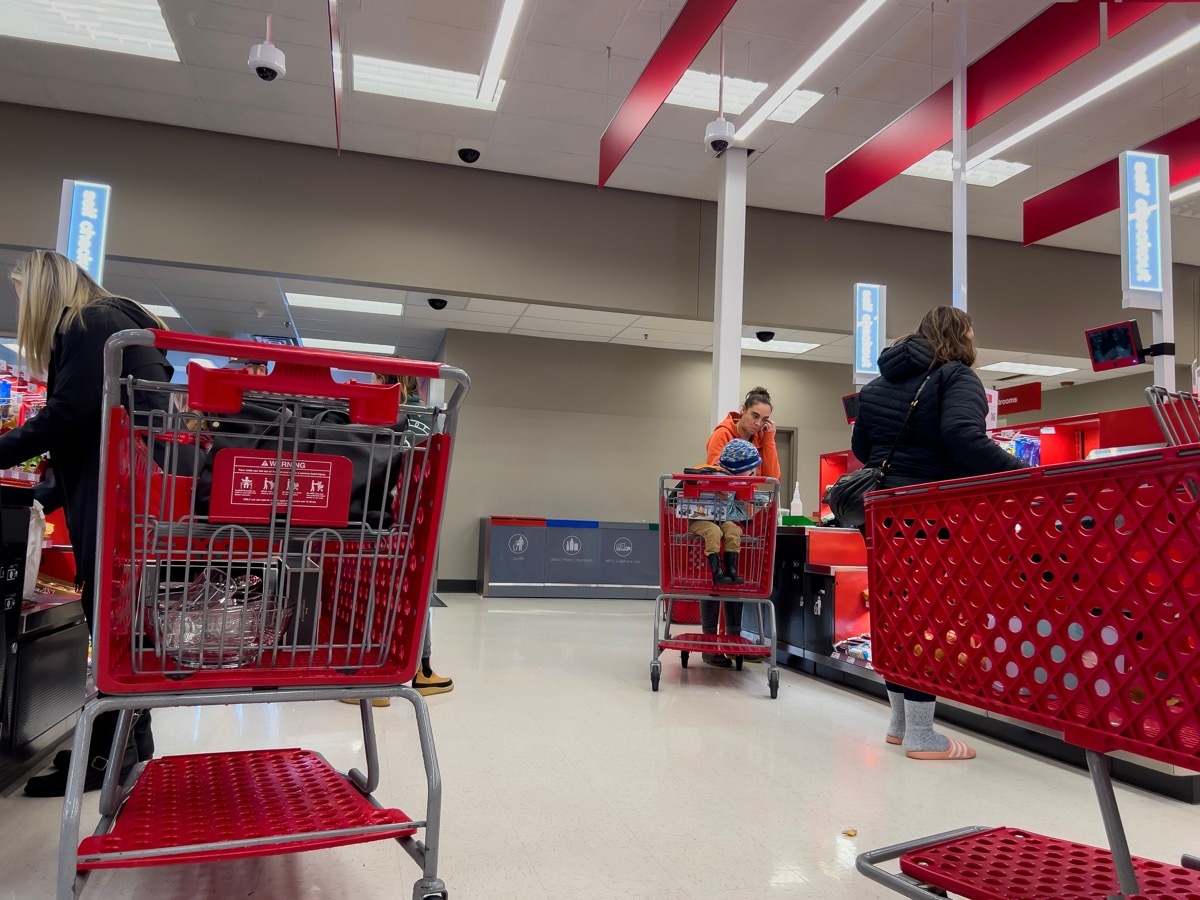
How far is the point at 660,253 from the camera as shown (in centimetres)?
788

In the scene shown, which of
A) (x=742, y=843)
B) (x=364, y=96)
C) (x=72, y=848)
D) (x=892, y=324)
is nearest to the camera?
(x=72, y=848)

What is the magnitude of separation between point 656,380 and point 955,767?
8662 mm

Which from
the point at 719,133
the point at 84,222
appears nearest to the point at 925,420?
the point at 719,133

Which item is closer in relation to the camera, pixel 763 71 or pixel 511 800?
pixel 511 800

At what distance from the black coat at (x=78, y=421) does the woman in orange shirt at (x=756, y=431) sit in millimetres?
3294

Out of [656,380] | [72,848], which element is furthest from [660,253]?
[72,848]

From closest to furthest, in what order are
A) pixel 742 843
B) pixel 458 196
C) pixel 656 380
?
pixel 742 843
pixel 458 196
pixel 656 380

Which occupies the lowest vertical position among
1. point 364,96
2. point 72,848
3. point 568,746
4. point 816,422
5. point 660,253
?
point 568,746

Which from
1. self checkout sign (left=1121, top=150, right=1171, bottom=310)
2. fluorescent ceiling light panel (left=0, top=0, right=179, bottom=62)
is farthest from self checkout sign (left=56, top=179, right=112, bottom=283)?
self checkout sign (left=1121, top=150, right=1171, bottom=310)

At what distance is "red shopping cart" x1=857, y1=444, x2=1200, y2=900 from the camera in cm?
109

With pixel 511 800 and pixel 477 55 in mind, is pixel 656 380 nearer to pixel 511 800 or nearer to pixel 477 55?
pixel 477 55

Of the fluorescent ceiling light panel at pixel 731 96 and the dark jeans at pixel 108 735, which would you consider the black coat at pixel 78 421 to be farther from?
the fluorescent ceiling light panel at pixel 731 96

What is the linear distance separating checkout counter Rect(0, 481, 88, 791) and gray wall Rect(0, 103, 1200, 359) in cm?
482

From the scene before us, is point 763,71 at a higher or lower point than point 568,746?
higher
